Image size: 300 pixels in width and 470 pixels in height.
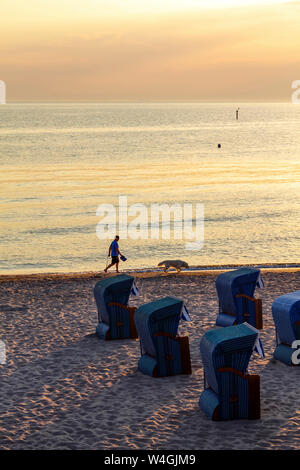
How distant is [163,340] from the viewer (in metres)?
14.1

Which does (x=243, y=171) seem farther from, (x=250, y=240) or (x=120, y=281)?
(x=120, y=281)

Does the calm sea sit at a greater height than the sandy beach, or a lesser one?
greater

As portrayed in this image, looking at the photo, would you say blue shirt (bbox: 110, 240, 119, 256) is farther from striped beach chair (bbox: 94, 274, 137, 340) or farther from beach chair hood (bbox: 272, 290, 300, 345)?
beach chair hood (bbox: 272, 290, 300, 345)

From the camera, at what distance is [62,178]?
254 ft

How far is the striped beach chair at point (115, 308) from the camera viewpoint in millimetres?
16781

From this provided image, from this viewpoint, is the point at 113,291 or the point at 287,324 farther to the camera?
the point at 113,291

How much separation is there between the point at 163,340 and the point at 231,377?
246 centimetres

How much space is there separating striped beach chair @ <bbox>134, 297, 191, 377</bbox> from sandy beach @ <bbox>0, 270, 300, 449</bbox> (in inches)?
9.0

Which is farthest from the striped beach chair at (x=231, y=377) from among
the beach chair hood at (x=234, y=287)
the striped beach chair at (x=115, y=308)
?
the striped beach chair at (x=115, y=308)

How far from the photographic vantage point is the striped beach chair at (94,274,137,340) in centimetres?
1678

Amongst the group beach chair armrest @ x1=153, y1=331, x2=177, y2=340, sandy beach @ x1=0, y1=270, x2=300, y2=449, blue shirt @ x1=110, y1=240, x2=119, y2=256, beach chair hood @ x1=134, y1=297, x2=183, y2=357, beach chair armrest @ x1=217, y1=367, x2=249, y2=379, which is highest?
blue shirt @ x1=110, y1=240, x2=119, y2=256

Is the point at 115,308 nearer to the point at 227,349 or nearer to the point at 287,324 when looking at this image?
the point at 287,324

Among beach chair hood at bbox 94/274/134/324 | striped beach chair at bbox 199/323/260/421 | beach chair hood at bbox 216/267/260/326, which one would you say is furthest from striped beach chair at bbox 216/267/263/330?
striped beach chair at bbox 199/323/260/421

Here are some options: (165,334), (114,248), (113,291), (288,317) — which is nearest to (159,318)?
(165,334)
